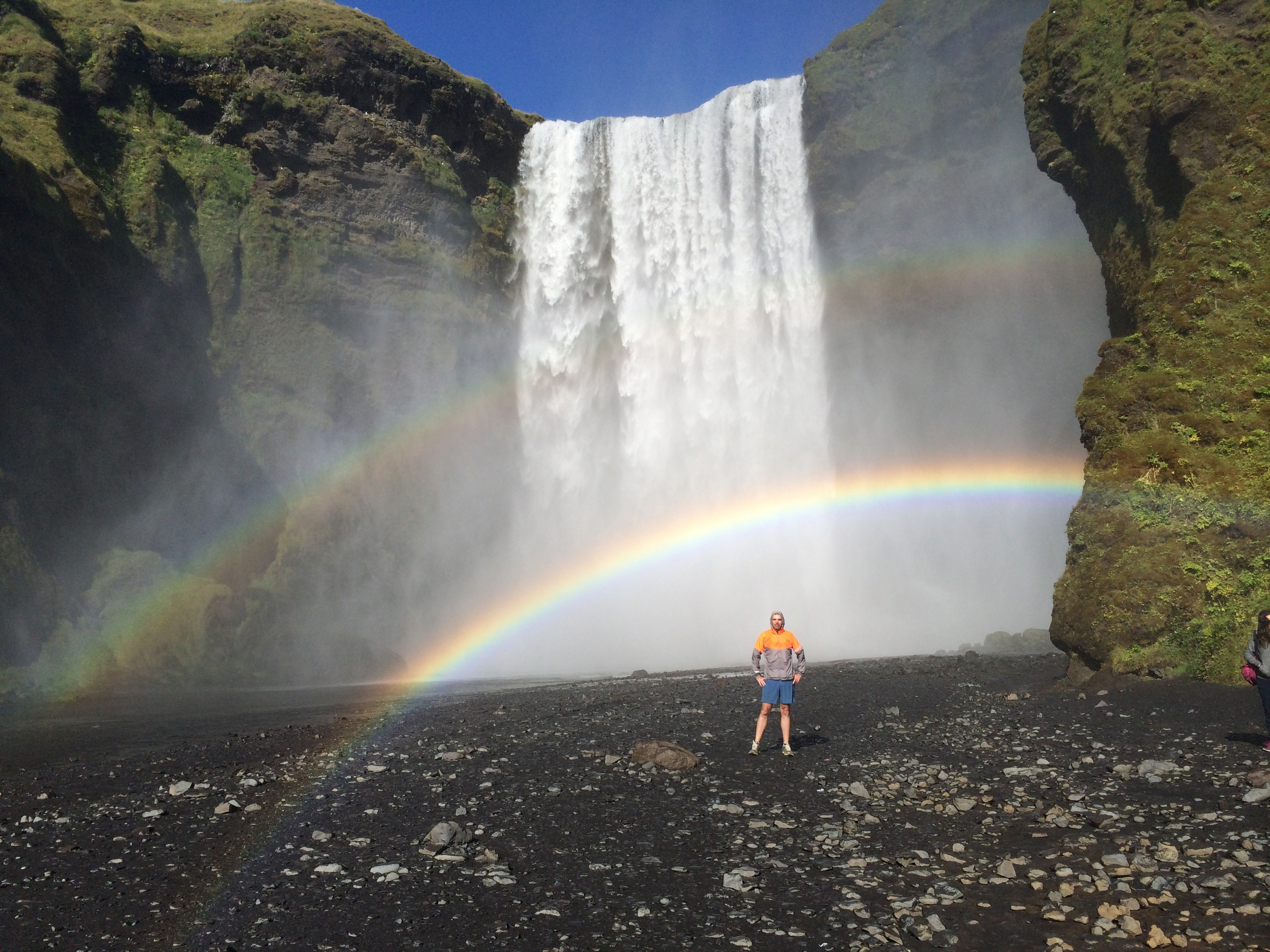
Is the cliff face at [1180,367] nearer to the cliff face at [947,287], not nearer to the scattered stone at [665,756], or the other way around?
the scattered stone at [665,756]

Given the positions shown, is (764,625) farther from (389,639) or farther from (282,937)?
(282,937)

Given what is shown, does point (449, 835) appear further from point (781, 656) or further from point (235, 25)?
point (235, 25)

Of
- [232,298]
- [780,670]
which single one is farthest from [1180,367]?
[232,298]

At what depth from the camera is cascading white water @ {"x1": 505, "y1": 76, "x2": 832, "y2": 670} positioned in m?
45.8

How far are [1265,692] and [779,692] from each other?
5502 millimetres

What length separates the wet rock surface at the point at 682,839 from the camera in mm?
6020

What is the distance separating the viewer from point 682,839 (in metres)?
8.00

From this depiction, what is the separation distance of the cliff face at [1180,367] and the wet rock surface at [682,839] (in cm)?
150

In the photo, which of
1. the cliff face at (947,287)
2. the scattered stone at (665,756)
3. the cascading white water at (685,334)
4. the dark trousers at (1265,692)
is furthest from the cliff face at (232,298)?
the dark trousers at (1265,692)

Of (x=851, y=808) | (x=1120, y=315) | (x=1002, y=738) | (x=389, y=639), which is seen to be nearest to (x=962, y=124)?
(x=1120, y=315)

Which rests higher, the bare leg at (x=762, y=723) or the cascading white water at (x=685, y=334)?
the cascading white water at (x=685, y=334)

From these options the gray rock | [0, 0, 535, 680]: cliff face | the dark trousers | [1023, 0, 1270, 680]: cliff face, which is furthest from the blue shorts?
[0, 0, 535, 680]: cliff face

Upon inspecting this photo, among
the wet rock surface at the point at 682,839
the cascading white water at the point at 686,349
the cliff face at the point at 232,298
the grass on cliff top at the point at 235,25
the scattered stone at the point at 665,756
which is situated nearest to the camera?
the wet rock surface at the point at 682,839

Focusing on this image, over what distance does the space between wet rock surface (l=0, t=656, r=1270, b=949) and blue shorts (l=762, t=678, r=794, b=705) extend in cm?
72
